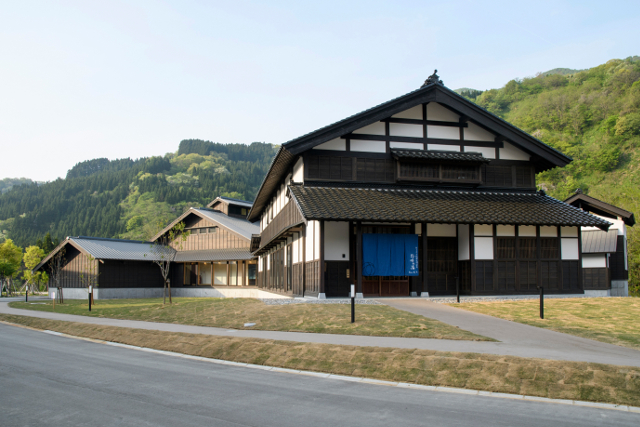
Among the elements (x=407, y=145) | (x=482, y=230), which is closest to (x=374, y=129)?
(x=407, y=145)

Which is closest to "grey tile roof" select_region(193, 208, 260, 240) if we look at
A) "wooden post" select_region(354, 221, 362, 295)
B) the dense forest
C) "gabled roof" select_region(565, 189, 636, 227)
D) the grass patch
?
"wooden post" select_region(354, 221, 362, 295)

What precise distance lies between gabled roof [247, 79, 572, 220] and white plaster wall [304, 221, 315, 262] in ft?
10.7

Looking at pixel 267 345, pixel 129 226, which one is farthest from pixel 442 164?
pixel 129 226

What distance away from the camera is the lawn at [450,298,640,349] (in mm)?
11453

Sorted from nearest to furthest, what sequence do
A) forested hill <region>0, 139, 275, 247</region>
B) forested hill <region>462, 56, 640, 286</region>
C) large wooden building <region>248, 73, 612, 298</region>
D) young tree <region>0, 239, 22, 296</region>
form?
large wooden building <region>248, 73, 612, 298</region> → young tree <region>0, 239, 22, 296</region> → forested hill <region>462, 56, 640, 286</region> → forested hill <region>0, 139, 275, 247</region>

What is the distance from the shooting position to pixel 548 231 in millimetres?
21938

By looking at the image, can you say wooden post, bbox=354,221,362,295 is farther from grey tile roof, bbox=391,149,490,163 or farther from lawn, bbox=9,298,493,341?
grey tile roof, bbox=391,149,490,163

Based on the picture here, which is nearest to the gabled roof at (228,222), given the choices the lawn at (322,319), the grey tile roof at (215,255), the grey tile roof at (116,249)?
the grey tile roof at (215,255)

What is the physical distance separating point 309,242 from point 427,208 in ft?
17.2

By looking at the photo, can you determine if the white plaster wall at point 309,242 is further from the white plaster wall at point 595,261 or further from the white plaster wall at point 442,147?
the white plaster wall at point 595,261

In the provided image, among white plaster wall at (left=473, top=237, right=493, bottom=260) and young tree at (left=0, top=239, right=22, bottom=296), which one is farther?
young tree at (left=0, top=239, right=22, bottom=296)

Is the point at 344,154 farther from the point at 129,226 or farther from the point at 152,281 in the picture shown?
the point at 129,226

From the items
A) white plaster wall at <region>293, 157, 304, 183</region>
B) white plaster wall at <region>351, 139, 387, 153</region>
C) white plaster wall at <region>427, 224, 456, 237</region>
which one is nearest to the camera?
white plaster wall at <region>427, 224, 456, 237</region>

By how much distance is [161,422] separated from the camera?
5875 millimetres
